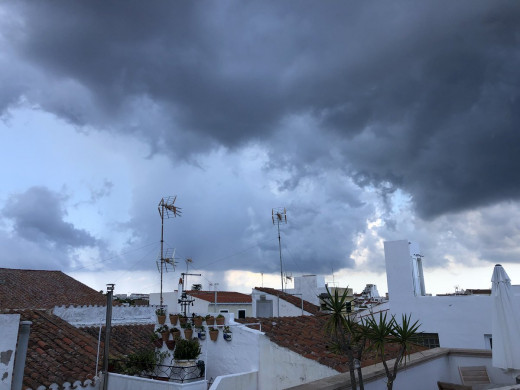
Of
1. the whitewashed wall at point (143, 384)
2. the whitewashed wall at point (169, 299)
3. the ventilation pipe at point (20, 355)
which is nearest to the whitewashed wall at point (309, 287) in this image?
the whitewashed wall at point (169, 299)

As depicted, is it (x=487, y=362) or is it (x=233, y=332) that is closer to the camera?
(x=487, y=362)

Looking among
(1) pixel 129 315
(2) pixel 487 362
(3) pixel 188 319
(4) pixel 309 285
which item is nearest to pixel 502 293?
(2) pixel 487 362

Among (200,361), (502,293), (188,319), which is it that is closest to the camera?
(502,293)

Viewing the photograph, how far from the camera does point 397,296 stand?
19.9 metres

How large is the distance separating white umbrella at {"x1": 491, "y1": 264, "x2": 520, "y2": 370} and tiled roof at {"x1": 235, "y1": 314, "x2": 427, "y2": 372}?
2.98 meters

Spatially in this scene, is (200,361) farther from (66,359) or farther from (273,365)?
(66,359)

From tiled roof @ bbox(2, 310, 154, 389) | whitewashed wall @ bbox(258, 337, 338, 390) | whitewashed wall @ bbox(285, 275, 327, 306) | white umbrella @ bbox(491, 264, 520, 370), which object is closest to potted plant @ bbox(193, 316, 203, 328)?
whitewashed wall @ bbox(258, 337, 338, 390)

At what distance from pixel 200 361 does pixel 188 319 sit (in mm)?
1924

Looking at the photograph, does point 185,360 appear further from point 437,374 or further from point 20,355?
point 20,355

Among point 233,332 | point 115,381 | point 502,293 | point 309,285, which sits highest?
point 309,285

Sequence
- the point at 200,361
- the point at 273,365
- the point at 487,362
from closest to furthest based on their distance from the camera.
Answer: the point at 487,362 → the point at 273,365 → the point at 200,361

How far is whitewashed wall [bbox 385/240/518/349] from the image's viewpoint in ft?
57.2

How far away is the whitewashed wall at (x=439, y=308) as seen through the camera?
17.4m

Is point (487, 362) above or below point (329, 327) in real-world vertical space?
below
